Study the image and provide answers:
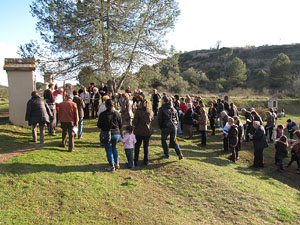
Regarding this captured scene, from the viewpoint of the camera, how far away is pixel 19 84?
9.93m

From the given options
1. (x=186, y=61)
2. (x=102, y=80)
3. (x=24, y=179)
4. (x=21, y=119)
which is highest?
(x=186, y=61)

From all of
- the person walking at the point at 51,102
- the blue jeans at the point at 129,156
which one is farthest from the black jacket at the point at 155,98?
the blue jeans at the point at 129,156

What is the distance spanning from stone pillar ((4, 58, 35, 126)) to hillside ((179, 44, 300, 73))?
62034 millimetres

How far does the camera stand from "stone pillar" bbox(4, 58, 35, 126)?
→ 9.77 meters

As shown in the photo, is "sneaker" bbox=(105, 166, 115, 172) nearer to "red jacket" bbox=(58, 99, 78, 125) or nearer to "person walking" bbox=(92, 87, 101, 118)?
"red jacket" bbox=(58, 99, 78, 125)

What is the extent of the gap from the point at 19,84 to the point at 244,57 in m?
75.8

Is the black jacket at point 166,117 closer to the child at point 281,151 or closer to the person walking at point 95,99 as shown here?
the child at point 281,151

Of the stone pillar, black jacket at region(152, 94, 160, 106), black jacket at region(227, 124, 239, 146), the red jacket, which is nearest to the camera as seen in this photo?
the red jacket

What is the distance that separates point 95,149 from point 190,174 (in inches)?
136

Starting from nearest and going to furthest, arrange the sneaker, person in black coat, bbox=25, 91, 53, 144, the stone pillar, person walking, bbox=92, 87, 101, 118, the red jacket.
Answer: the sneaker, the red jacket, person in black coat, bbox=25, 91, 53, 144, the stone pillar, person walking, bbox=92, 87, 101, 118

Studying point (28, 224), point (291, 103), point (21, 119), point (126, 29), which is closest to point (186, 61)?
point (291, 103)

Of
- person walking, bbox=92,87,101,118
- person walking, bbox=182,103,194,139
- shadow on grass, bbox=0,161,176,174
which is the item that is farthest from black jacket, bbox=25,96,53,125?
person walking, bbox=182,103,194,139

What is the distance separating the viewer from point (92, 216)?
4.59 metres

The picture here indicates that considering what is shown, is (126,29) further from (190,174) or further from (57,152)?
(190,174)
